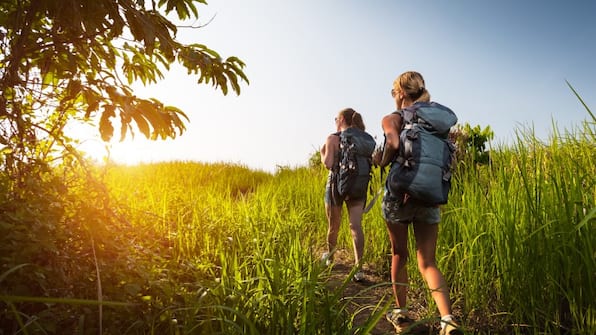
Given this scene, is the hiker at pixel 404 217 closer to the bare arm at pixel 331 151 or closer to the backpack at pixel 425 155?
the backpack at pixel 425 155

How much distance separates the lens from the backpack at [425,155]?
2.64 metres

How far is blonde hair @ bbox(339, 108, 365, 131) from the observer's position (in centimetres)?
475

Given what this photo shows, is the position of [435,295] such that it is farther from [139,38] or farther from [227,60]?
[139,38]

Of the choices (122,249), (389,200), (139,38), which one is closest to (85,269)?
(122,249)

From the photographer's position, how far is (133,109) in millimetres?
2189

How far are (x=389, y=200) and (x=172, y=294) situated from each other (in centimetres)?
161

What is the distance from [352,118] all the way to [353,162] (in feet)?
1.93

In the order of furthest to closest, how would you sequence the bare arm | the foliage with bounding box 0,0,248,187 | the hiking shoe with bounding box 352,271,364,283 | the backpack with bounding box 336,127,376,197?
1. the bare arm
2. the backpack with bounding box 336,127,376,197
3. the hiking shoe with bounding box 352,271,364,283
4. the foliage with bounding box 0,0,248,187

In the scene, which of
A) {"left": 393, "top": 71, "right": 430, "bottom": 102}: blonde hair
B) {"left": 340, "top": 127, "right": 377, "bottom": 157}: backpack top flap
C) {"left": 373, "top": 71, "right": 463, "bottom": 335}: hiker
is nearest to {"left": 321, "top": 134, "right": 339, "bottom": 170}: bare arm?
{"left": 340, "top": 127, "right": 377, "bottom": 157}: backpack top flap

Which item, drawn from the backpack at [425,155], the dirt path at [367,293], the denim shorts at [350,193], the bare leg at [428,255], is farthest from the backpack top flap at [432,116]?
the denim shorts at [350,193]

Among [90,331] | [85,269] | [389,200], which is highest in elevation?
[389,200]

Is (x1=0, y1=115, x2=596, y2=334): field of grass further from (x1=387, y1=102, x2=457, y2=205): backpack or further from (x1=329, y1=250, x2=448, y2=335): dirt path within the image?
(x1=387, y1=102, x2=457, y2=205): backpack

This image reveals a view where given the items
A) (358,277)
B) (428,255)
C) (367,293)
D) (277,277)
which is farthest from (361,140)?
(277,277)

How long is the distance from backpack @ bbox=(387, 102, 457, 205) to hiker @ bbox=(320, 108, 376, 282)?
1.73 metres
